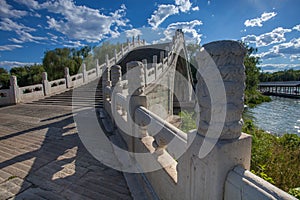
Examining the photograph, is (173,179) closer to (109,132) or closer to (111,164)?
(111,164)

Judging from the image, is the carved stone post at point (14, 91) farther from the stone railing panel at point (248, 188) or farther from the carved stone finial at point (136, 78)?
the stone railing panel at point (248, 188)

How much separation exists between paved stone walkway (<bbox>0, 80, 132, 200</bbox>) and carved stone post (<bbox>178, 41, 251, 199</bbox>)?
5.67ft

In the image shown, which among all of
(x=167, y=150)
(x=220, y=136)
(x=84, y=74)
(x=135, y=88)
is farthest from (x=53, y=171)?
(x=84, y=74)

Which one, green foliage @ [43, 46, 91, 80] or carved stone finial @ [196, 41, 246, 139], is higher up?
green foliage @ [43, 46, 91, 80]

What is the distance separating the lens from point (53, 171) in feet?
10.3

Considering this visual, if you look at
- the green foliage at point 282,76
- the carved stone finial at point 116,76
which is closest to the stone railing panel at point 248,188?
the carved stone finial at point 116,76

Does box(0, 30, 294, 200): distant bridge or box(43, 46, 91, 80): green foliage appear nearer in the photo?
box(0, 30, 294, 200): distant bridge

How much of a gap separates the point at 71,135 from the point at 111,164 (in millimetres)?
2167

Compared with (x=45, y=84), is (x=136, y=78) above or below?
below

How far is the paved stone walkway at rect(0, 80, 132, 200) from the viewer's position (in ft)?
8.46

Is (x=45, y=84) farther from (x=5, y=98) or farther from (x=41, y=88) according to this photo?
(x=5, y=98)

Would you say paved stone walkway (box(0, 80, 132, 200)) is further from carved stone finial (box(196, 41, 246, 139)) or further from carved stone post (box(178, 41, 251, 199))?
carved stone finial (box(196, 41, 246, 139))

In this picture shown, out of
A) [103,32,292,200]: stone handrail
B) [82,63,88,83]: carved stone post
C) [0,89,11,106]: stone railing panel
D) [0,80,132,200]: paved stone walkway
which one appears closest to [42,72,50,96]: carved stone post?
[0,89,11,106]: stone railing panel

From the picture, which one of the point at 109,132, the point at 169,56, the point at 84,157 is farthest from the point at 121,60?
the point at 84,157
